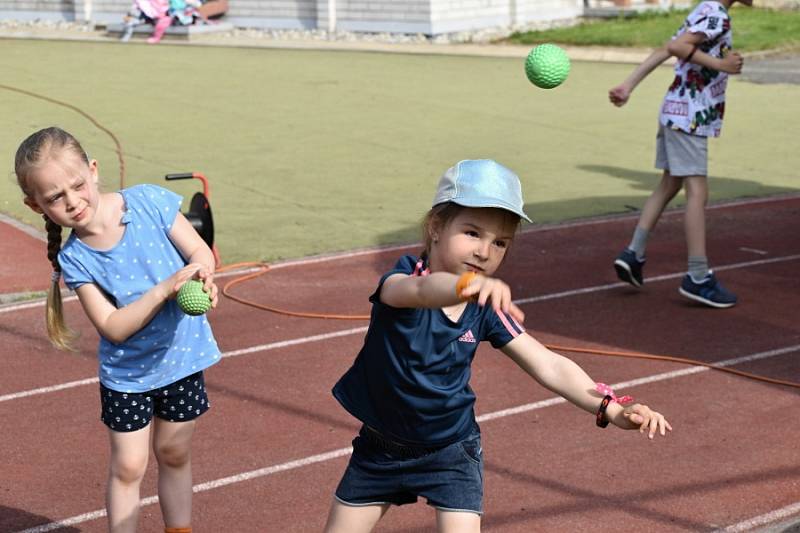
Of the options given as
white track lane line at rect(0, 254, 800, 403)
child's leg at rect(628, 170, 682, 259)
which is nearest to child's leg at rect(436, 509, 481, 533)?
white track lane line at rect(0, 254, 800, 403)

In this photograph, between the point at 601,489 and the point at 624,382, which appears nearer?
the point at 601,489

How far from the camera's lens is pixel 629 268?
29.7 ft

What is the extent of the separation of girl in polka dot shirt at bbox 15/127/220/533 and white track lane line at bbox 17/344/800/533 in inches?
31.9

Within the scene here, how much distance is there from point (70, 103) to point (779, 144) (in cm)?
995

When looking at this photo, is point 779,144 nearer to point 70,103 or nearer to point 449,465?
point 70,103

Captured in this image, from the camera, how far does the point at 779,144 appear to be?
53.0ft

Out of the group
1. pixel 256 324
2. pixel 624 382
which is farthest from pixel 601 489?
pixel 256 324

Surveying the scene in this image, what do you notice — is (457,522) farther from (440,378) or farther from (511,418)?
(511,418)

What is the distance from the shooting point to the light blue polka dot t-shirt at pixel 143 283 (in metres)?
4.44

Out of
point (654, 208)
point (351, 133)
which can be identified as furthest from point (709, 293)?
point (351, 133)

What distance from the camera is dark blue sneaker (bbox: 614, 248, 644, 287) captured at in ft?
29.7

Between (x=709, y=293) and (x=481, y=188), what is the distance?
18.3 ft

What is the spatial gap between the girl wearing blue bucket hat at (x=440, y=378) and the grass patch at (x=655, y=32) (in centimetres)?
2276

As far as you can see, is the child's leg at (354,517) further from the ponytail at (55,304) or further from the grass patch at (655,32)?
the grass patch at (655,32)
